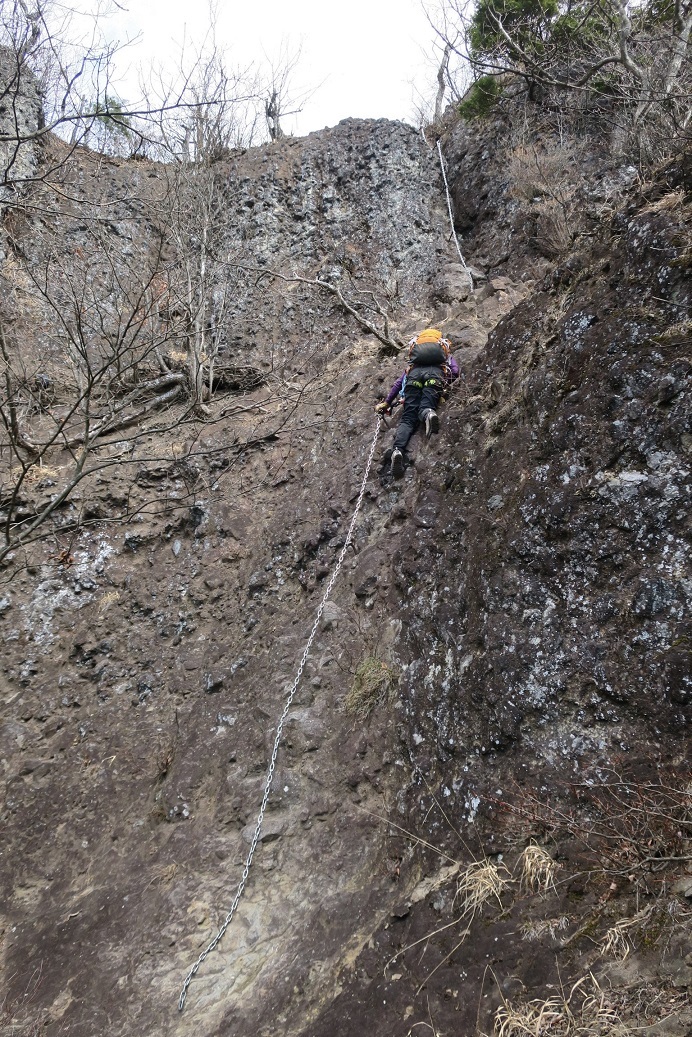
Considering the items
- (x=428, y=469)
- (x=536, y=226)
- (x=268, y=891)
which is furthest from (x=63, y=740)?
(x=536, y=226)

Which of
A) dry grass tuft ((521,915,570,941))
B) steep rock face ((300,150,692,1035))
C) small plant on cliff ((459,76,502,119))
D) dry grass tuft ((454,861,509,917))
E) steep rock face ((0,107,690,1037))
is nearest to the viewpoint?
dry grass tuft ((521,915,570,941))

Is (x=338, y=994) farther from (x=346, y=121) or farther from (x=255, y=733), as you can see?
(x=346, y=121)

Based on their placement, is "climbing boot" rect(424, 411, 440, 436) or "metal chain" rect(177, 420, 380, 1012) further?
"climbing boot" rect(424, 411, 440, 436)

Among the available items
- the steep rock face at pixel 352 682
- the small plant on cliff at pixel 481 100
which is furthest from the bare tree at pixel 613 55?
the steep rock face at pixel 352 682

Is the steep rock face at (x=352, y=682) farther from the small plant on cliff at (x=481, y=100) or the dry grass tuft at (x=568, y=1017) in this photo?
the small plant on cliff at (x=481, y=100)

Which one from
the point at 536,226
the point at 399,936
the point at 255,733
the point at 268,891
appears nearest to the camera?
the point at 399,936

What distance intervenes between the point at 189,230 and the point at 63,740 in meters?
9.73

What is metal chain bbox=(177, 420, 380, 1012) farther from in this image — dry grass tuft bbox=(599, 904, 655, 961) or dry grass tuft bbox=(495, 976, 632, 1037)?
dry grass tuft bbox=(599, 904, 655, 961)

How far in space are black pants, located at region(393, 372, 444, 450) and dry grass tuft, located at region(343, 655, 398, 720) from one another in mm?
2842

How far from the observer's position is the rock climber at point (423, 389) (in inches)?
291

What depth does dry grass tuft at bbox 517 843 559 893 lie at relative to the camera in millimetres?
3396

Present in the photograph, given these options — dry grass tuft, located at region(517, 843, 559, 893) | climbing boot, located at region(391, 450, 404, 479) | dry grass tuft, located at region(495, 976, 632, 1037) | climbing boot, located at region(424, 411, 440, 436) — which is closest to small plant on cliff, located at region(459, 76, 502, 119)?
climbing boot, located at region(424, 411, 440, 436)

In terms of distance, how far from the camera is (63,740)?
7094 mm

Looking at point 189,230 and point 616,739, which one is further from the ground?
point 189,230
